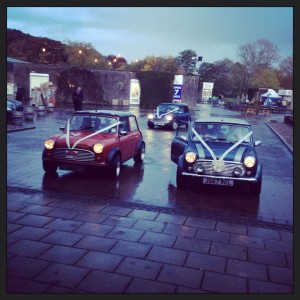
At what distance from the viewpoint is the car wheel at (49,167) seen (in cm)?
795

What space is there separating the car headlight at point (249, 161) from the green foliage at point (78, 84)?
110 feet

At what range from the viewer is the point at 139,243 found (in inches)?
185

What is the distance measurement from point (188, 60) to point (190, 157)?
88.7 metres

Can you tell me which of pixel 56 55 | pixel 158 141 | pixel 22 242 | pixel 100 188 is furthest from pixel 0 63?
pixel 56 55

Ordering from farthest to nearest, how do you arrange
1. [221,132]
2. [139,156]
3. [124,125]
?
[139,156] < [124,125] < [221,132]

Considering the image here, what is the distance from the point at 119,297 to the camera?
131 inches

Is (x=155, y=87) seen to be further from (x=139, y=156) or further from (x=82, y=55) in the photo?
(x=139, y=156)

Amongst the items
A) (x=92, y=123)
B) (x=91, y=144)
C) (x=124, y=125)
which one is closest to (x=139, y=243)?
(x=91, y=144)

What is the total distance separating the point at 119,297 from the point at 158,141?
11713mm

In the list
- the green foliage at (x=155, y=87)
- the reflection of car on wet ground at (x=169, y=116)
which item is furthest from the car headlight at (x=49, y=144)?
the green foliage at (x=155, y=87)

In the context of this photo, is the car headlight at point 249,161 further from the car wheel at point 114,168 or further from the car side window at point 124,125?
the car side window at point 124,125

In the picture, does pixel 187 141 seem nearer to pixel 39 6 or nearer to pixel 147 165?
pixel 147 165

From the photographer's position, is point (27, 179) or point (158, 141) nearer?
point (27, 179)

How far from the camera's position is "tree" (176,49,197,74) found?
9212 centimetres
